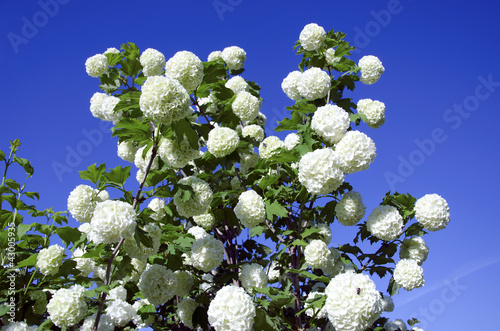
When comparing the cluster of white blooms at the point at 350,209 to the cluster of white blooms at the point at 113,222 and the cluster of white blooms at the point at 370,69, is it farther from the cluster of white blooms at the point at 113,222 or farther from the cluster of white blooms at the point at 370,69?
the cluster of white blooms at the point at 113,222

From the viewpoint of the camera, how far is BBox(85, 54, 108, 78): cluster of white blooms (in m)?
4.30

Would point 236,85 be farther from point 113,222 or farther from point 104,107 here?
point 113,222

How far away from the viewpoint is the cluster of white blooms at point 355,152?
9.48 ft

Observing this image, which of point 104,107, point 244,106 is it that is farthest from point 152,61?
point 244,106

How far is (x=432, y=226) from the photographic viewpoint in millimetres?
3582

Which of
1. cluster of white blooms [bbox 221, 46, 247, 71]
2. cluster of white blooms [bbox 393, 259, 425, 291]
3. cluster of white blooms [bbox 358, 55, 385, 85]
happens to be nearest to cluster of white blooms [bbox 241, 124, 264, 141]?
cluster of white blooms [bbox 221, 46, 247, 71]

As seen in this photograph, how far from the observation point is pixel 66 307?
2914 mm

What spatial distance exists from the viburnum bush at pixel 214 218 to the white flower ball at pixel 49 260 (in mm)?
11

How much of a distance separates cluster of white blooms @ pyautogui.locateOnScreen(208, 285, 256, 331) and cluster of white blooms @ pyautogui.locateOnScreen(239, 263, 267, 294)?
745 millimetres

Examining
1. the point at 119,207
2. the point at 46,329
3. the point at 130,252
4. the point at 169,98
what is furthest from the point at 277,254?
the point at 46,329

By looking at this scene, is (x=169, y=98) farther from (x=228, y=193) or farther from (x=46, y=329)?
(x=46, y=329)

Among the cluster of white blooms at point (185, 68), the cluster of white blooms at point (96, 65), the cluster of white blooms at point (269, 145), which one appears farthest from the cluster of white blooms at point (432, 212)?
the cluster of white blooms at point (96, 65)

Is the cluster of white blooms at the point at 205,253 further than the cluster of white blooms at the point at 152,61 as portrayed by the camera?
No

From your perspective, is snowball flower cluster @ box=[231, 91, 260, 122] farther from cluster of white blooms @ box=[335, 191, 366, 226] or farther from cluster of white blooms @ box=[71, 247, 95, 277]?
cluster of white blooms @ box=[71, 247, 95, 277]
